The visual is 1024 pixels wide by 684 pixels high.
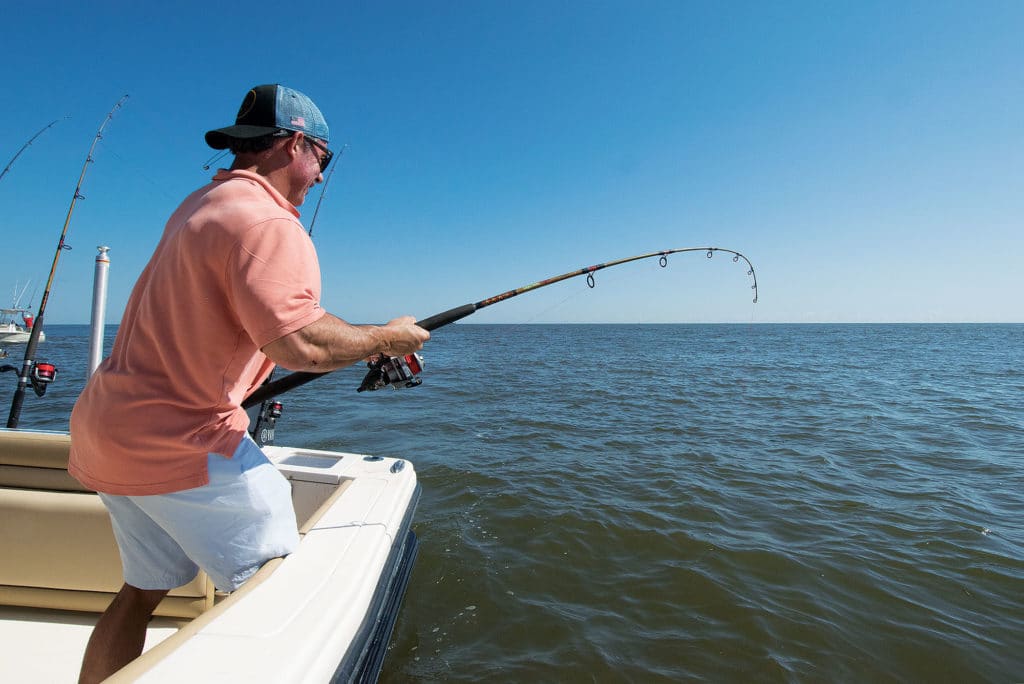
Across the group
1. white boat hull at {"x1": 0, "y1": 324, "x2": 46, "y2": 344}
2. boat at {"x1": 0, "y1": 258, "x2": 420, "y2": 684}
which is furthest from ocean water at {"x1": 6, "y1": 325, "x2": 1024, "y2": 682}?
white boat hull at {"x1": 0, "y1": 324, "x2": 46, "y2": 344}

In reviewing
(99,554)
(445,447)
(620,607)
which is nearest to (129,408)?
(99,554)

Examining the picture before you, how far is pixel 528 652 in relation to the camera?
295 centimetres

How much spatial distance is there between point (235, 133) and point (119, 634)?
4.89 feet

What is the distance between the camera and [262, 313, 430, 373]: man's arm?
4.10 feet

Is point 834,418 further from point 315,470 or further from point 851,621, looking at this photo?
point 315,470

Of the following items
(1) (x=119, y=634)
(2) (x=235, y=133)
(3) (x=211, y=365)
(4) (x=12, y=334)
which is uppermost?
(2) (x=235, y=133)

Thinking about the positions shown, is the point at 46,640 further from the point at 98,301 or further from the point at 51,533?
the point at 98,301

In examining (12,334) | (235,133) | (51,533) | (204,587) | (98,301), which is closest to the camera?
(235,133)

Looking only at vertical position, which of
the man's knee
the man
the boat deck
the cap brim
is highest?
the cap brim

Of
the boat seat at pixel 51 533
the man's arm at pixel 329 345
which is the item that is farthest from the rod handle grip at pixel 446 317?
the boat seat at pixel 51 533

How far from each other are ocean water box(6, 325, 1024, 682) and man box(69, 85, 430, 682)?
1.75 m

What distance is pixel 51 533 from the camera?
2.12m

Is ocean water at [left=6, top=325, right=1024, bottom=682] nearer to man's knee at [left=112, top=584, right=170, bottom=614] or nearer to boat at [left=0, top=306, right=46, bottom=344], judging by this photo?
man's knee at [left=112, top=584, right=170, bottom=614]

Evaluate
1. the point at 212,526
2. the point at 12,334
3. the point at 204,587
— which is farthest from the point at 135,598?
the point at 12,334
